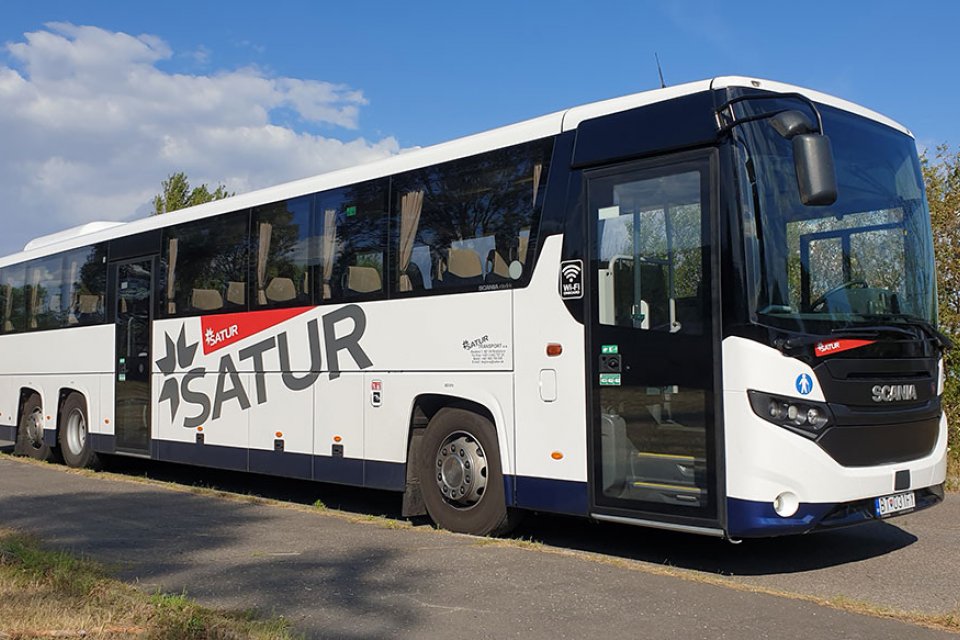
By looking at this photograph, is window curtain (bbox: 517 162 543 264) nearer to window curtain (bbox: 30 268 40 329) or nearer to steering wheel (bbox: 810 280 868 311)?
steering wheel (bbox: 810 280 868 311)

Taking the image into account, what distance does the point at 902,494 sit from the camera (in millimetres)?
7250

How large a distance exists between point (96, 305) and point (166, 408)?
2.58 meters

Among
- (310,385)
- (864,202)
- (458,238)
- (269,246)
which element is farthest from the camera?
(269,246)

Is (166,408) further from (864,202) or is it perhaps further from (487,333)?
(864,202)

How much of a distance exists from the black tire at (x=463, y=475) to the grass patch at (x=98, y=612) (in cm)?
314

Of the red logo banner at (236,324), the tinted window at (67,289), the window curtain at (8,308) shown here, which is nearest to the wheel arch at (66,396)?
the tinted window at (67,289)

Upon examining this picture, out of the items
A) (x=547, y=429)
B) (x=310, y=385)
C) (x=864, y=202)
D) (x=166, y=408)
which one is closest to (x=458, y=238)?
(x=547, y=429)

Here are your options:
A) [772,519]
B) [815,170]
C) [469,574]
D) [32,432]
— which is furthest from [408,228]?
[32,432]

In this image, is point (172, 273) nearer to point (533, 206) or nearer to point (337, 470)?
point (337, 470)

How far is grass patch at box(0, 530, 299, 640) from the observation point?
5.21 m

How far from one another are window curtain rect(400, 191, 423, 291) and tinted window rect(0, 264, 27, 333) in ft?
32.4

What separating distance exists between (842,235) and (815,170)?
108 cm

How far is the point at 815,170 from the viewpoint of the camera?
6.58m

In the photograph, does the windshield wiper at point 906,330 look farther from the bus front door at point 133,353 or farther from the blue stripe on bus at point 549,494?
the bus front door at point 133,353
